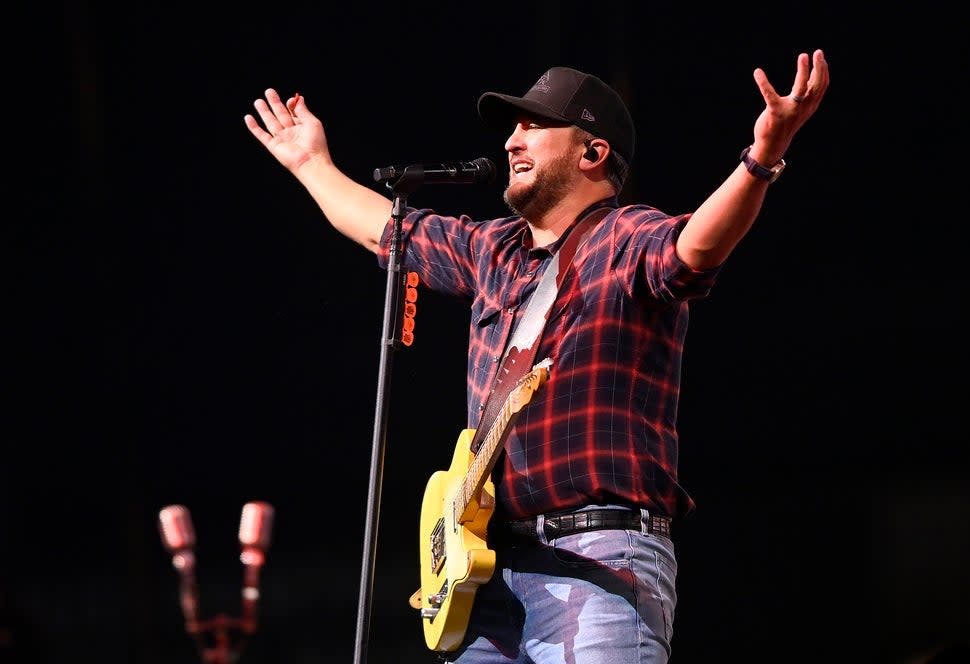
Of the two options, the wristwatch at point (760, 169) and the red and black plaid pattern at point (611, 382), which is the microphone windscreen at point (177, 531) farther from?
the wristwatch at point (760, 169)

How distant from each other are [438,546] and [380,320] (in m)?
2.46

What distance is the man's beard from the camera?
2641mm

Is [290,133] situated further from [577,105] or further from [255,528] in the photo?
[255,528]

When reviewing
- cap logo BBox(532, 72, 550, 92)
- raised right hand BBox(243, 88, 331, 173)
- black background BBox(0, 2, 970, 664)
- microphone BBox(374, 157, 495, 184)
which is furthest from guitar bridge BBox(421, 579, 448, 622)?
black background BBox(0, 2, 970, 664)

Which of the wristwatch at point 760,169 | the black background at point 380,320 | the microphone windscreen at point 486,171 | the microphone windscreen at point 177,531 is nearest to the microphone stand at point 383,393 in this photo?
the microphone windscreen at point 486,171

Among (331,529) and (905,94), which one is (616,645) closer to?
(331,529)

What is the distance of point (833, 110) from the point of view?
4633 mm

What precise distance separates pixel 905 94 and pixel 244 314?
278cm

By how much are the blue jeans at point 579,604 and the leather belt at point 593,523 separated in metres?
0.01

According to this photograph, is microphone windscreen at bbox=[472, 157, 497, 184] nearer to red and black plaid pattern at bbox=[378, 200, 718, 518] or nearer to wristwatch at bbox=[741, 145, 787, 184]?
red and black plaid pattern at bbox=[378, 200, 718, 518]

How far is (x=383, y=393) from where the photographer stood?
2.39 m

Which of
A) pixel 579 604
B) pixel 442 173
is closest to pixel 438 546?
pixel 579 604

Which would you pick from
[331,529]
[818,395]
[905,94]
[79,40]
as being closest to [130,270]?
[79,40]

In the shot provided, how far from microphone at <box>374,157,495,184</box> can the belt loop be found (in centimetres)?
75
